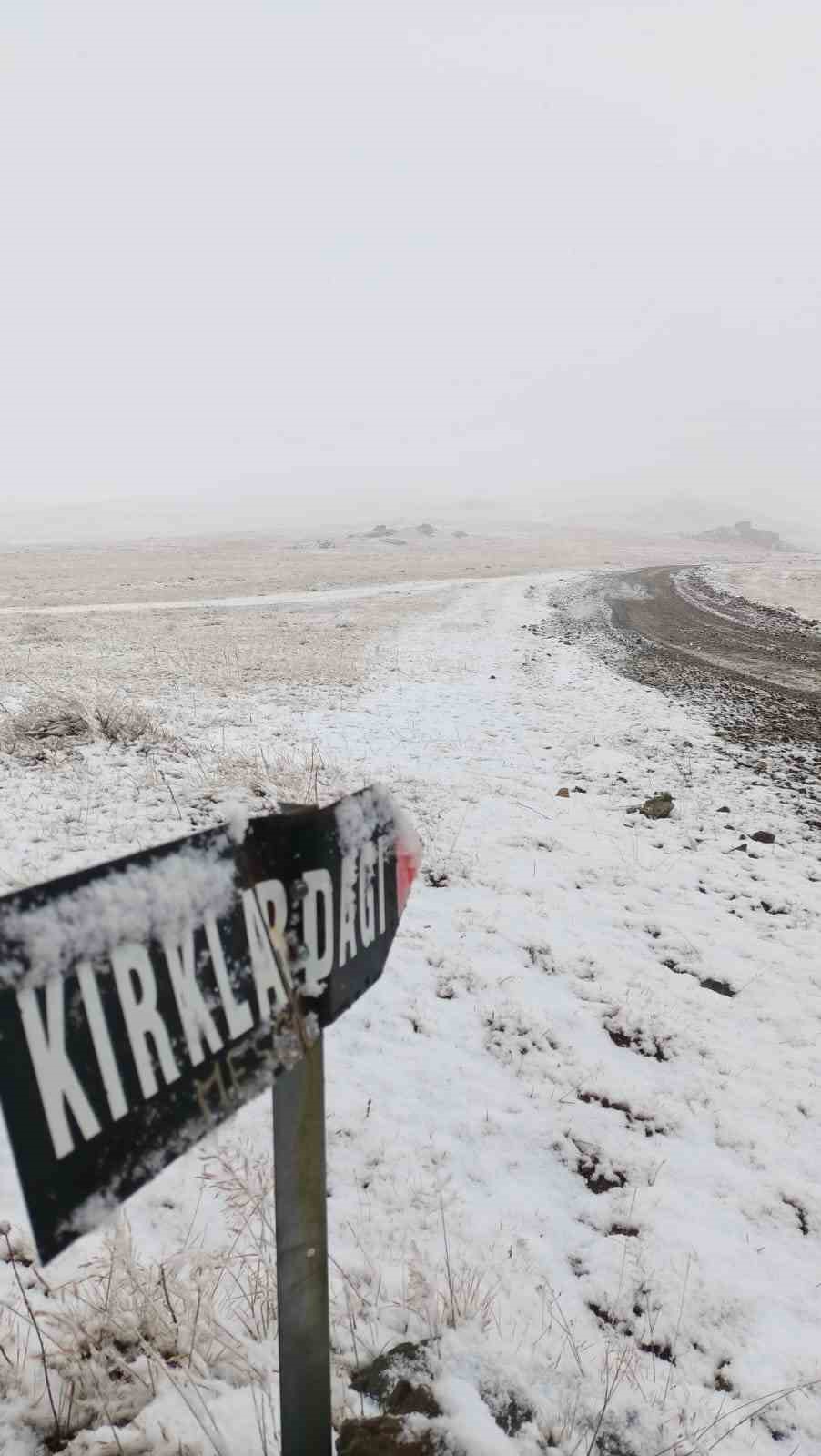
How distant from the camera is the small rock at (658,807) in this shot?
6.66 meters

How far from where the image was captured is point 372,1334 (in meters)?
2.18

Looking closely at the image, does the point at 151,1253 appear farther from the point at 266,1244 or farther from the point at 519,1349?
the point at 519,1349

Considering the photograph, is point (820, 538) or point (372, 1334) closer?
point (372, 1334)

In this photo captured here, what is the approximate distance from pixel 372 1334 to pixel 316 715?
797cm

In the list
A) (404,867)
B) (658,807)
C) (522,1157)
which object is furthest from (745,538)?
(404,867)

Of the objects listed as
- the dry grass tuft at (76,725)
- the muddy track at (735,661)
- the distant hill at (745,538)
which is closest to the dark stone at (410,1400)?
the dry grass tuft at (76,725)

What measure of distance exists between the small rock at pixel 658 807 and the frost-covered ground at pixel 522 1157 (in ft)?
0.54

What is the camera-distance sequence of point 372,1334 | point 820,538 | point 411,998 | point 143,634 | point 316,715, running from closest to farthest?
point 372,1334 < point 411,998 < point 316,715 < point 143,634 < point 820,538

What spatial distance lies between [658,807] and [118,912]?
650cm

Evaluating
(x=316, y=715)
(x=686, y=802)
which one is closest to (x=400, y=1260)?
(x=686, y=802)

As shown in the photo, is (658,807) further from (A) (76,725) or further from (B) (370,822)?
(A) (76,725)

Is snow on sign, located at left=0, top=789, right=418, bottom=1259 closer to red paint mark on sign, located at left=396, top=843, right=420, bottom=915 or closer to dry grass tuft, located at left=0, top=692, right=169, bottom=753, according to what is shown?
red paint mark on sign, located at left=396, top=843, right=420, bottom=915

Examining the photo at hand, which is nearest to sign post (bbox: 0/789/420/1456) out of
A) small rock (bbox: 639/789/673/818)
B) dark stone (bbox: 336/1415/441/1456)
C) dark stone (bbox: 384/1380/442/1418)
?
dark stone (bbox: 336/1415/441/1456)

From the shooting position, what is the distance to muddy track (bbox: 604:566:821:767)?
955cm
